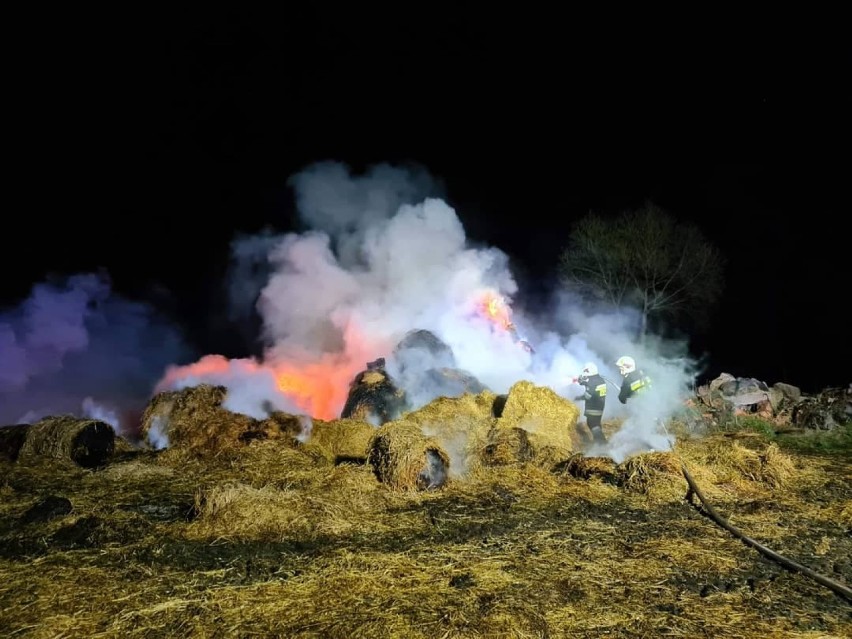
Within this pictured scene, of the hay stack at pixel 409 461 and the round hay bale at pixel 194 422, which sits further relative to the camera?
the round hay bale at pixel 194 422

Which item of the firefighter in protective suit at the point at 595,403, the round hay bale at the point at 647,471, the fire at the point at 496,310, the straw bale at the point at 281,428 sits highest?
the fire at the point at 496,310

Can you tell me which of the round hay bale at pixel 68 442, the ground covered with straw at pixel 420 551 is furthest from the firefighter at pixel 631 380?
the round hay bale at pixel 68 442

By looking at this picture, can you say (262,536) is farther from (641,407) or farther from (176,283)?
(176,283)

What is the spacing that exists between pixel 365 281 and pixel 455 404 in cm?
997

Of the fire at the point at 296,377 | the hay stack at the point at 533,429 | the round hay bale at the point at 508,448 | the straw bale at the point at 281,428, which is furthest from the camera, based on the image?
the fire at the point at 296,377

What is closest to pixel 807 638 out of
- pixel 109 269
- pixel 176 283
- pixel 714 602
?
pixel 714 602

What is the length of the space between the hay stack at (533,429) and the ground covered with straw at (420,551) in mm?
562

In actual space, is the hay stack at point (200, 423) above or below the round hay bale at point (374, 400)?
below

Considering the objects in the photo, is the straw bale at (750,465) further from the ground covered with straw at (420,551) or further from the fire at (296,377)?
the fire at (296,377)

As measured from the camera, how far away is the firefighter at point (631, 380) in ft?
36.4

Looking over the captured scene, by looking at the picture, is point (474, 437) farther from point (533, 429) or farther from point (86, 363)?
point (86, 363)

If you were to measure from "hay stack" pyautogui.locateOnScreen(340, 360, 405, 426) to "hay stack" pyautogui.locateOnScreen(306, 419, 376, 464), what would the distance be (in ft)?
5.85

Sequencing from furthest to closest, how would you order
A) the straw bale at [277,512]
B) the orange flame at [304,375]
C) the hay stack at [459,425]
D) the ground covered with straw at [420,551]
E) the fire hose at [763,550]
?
the orange flame at [304,375] < the hay stack at [459,425] < the straw bale at [277,512] < the fire hose at [763,550] < the ground covered with straw at [420,551]

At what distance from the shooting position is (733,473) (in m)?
8.16
